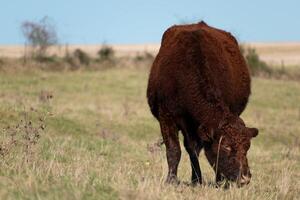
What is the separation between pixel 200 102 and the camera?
8.05 meters

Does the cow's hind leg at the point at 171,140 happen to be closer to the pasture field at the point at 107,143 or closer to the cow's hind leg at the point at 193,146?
the cow's hind leg at the point at 193,146

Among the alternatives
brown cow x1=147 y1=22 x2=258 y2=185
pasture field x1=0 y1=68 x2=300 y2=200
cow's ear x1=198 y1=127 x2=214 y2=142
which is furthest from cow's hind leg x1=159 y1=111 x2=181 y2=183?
cow's ear x1=198 y1=127 x2=214 y2=142

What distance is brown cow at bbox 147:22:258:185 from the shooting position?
7559 millimetres

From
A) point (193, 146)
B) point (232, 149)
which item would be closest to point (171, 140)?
point (193, 146)

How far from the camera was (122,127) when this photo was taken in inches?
750

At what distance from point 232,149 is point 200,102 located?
84cm

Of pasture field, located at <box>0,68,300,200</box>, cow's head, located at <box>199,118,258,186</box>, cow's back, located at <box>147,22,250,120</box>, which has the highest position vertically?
cow's back, located at <box>147,22,250,120</box>

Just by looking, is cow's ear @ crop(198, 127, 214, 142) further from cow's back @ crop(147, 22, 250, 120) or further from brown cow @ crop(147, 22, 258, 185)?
cow's back @ crop(147, 22, 250, 120)

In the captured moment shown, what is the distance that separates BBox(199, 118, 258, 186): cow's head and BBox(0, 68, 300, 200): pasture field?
21cm

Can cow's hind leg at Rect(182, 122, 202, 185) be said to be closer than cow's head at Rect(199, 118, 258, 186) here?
No

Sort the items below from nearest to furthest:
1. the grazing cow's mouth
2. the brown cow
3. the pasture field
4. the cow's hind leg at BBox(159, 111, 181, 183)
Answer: the pasture field → the grazing cow's mouth → the brown cow → the cow's hind leg at BBox(159, 111, 181, 183)

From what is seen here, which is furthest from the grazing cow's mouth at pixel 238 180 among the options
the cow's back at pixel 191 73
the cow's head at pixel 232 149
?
the cow's back at pixel 191 73

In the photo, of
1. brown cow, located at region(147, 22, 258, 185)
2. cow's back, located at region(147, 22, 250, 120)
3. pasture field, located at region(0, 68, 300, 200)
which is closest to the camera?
pasture field, located at region(0, 68, 300, 200)

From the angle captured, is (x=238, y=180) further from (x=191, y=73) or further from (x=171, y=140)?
(x=191, y=73)
